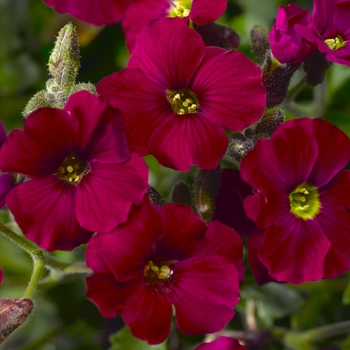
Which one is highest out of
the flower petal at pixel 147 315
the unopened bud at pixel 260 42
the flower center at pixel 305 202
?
the unopened bud at pixel 260 42

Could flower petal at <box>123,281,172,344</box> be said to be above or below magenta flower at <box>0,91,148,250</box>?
below

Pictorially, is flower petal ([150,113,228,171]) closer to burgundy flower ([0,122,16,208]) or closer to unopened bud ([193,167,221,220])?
unopened bud ([193,167,221,220])

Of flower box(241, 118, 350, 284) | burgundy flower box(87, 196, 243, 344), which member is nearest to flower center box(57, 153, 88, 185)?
burgundy flower box(87, 196, 243, 344)

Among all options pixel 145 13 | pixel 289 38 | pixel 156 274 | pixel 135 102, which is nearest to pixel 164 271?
pixel 156 274

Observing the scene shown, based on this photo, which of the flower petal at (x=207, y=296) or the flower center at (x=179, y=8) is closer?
the flower petal at (x=207, y=296)

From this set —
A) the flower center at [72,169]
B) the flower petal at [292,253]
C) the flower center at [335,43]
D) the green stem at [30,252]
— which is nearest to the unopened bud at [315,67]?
the flower center at [335,43]

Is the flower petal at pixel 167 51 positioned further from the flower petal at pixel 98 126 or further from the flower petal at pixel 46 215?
the flower petal at pixel 46 215

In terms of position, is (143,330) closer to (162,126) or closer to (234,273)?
(234,273)
